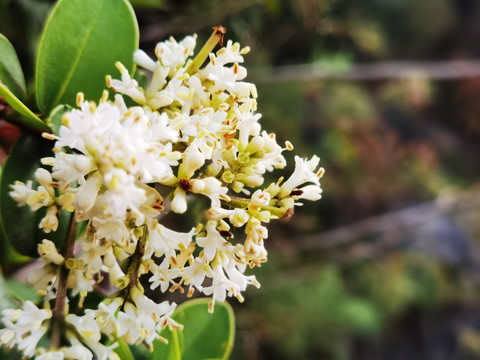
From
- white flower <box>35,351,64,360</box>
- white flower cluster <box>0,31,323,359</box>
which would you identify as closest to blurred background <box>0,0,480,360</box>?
Answer: white flower cluster <box>0,31,323,359</box>

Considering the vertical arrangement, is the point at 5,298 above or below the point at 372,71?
below

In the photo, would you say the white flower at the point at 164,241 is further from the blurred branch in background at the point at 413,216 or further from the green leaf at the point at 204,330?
the blurred branch in background at the point at 413,216

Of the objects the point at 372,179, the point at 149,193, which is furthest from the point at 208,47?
the point at 372,179

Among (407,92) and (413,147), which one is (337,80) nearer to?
(407,92)

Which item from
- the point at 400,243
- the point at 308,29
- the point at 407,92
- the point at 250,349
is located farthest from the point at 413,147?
the point at 250,349

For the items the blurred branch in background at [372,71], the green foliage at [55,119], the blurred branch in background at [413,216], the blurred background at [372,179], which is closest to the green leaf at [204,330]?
the green foliage at [55,119]

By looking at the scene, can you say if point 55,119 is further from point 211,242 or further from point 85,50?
point 211,242
